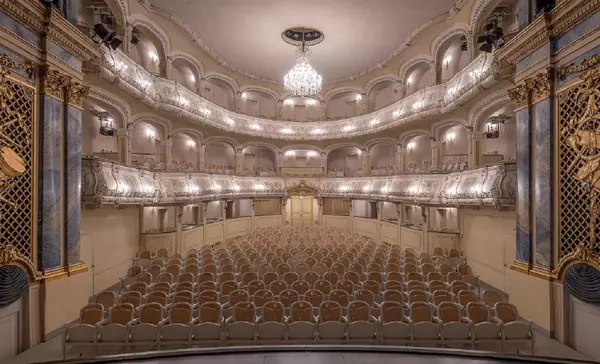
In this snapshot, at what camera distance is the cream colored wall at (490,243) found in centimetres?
1162

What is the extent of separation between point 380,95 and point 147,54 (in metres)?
15.3

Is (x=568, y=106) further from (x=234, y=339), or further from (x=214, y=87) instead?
(x=214, y=87)

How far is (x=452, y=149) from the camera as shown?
754 inches

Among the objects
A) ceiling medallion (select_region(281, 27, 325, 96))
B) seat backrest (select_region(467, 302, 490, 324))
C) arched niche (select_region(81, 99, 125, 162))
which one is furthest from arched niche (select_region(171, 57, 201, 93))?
seat backrest (select_region(467, 302, 490, 324))

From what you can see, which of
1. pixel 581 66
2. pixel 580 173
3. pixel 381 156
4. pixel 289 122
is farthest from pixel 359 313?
pixel 381 156

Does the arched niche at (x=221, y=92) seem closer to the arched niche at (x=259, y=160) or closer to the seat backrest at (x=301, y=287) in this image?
the arched niche at (x=259, y=160)

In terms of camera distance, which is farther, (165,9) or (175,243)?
(175,243)

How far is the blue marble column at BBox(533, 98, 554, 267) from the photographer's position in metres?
7.33

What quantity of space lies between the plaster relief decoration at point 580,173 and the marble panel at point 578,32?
0.84m

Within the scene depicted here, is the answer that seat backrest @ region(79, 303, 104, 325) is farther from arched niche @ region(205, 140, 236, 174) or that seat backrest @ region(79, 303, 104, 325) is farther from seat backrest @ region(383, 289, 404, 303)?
arched niche @ region(205, 140, 236, 174)

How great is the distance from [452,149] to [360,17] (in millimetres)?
9226

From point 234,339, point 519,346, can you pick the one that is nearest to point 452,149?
point 519,346

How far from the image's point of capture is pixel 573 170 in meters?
6.79

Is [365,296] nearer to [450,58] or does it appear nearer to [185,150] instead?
[450,58]
